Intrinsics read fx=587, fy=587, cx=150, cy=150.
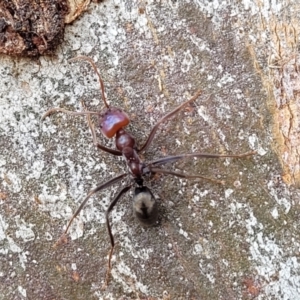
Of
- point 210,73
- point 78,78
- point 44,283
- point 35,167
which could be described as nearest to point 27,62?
point 78,78

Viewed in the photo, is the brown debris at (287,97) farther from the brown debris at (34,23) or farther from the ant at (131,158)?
the brown debris at (34,23)

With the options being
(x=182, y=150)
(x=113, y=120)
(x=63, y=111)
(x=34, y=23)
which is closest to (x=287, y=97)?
(x=182, y=150)

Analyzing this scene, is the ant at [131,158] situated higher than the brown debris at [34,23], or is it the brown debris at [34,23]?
the brown debris at [34,23]

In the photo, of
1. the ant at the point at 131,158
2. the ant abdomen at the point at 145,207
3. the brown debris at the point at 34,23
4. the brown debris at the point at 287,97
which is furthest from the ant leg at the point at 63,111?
Answer: the brown debris at the point at 287,97

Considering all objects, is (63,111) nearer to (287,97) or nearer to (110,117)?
(110,117)

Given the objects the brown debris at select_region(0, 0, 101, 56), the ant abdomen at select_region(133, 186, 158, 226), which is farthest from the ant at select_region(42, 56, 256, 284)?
the brown debris at select_region(0, 0, 101, 56)

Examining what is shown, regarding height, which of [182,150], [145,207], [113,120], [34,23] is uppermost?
[34,23]

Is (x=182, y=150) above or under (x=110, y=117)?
under

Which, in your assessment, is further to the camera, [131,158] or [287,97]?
[131,158]
